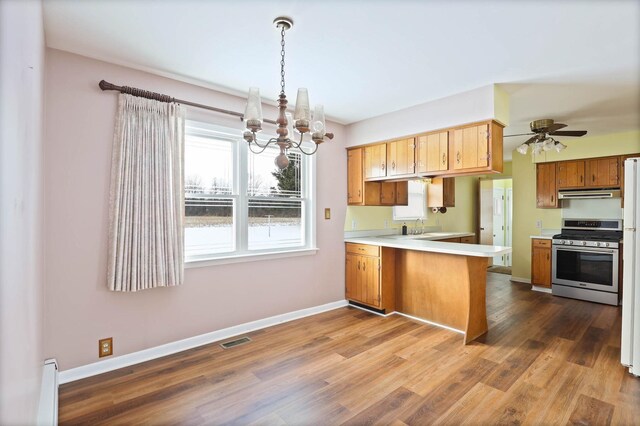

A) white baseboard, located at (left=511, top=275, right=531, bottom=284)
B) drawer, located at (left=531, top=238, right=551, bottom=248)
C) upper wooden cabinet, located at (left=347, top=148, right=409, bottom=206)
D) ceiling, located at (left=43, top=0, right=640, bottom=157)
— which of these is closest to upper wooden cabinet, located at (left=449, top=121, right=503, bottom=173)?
ceiling, located at (left=43, top=0, right=640, bottom=157)

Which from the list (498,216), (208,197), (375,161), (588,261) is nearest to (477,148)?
(375,161)

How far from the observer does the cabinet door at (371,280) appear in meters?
4.09

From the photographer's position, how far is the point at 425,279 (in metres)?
3.87

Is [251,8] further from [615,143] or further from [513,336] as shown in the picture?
[615,143]

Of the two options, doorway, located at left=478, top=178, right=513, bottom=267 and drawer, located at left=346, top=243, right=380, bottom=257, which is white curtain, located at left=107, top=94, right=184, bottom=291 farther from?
doorway, located at left=478, top=178, right=513, bottom=267

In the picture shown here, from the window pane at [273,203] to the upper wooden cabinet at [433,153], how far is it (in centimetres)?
150

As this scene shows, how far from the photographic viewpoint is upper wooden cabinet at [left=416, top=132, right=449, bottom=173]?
3501 millimetres

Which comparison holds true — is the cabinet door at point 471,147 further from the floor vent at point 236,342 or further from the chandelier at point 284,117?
the floor vent at point 236,342

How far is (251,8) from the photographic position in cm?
200

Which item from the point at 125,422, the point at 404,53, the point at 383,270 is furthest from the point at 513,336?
the point at 125,422

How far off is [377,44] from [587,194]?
190 inches

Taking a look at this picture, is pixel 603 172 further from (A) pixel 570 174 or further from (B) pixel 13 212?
(B) pixel 13 212

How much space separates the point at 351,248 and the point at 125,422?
10.2 ft

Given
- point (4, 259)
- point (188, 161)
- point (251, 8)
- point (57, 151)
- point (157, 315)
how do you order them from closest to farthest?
point (4, 259)
point (251, 8)
point (57, 151)
point (157, 315)
point (188, 161)
